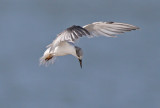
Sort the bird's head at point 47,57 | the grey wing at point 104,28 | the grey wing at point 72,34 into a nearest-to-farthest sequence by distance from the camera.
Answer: the grey wing at point 72,34
the bird's head at point 47,57
the grey wing at point 104,28

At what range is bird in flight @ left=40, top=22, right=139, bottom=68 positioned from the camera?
6.41 meters

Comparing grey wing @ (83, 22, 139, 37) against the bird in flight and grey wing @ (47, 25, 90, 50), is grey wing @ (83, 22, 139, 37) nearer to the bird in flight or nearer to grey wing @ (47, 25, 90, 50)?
the bird in flight

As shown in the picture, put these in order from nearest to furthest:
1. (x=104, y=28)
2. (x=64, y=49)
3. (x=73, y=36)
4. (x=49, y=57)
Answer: (x=73, y=36) → (x=64, y=49) → (x=49, y=57) → (x=104, y=28)

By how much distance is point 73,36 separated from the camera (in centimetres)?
635

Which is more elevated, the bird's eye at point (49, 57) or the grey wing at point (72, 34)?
the grey wing at point (72, 34)

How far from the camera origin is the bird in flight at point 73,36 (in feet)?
21.0

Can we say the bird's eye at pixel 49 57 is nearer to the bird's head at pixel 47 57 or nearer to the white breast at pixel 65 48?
the bird's head at pixel 47 57

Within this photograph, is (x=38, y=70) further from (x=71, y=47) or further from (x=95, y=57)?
(x=71, y=47)

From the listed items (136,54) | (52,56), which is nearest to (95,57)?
(136,54)

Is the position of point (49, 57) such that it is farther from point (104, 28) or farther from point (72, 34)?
point (72, 34)

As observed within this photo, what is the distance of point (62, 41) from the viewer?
698cm

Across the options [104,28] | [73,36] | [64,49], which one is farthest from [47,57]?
[73,36]

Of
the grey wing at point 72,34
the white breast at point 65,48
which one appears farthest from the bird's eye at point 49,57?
the grey wing at point 72,34

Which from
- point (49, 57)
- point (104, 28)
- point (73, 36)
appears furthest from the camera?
point (104, 28)
